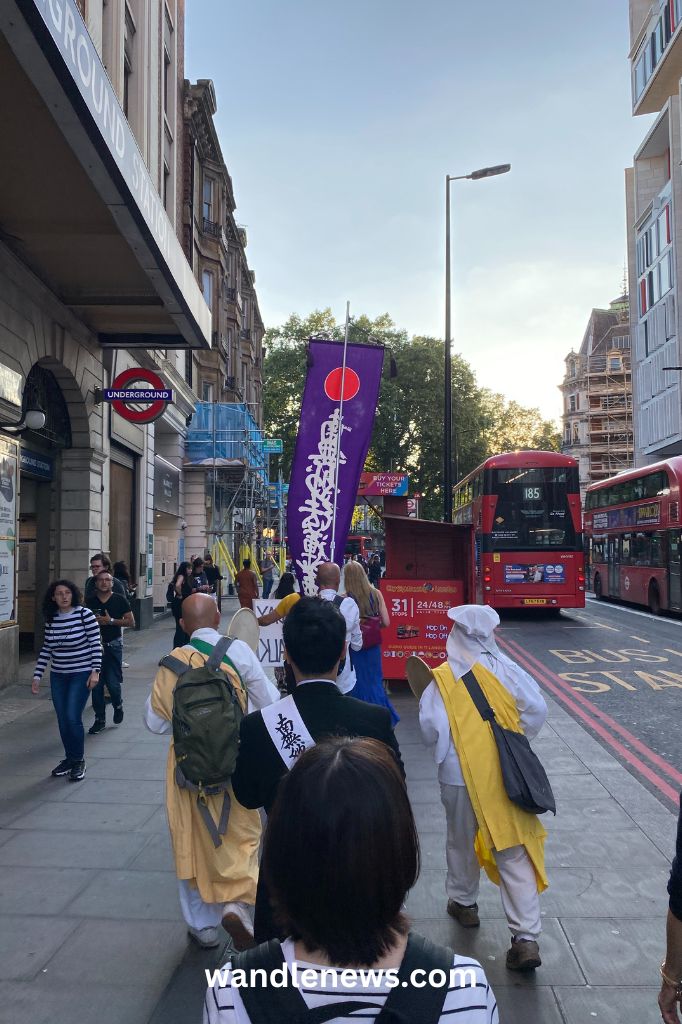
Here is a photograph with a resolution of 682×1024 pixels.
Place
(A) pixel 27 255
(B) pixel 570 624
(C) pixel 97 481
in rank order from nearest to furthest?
(A) pixel 27 255 < (C) pixel 97 481 < (B) pixel 570 624

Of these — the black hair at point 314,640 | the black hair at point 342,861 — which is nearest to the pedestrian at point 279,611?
the black hair at point 314,640

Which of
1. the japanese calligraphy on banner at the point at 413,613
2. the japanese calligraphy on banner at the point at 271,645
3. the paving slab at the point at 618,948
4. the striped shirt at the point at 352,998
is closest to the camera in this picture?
the striped shirt at the point at 352,998

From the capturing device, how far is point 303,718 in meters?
2.88

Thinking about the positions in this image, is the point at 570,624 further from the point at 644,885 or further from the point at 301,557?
the point at 644,885

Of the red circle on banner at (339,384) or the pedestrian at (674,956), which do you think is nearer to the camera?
the pedestrian at (674,956)

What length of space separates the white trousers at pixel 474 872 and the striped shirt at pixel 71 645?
3692mm

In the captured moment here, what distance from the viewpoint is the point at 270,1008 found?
132 cm

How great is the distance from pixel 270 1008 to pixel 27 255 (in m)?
11.0

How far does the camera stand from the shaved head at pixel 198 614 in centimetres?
414

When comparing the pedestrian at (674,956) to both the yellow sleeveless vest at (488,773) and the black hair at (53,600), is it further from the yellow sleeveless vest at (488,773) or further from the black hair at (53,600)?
the black hair at (53,600)

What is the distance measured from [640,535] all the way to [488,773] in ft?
64.9

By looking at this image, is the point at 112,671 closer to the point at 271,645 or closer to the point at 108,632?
the point at 108,632

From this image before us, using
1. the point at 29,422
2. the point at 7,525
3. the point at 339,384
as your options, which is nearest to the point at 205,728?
the point at 339,384

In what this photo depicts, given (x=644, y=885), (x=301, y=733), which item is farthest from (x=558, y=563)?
(x=301, y=733)
